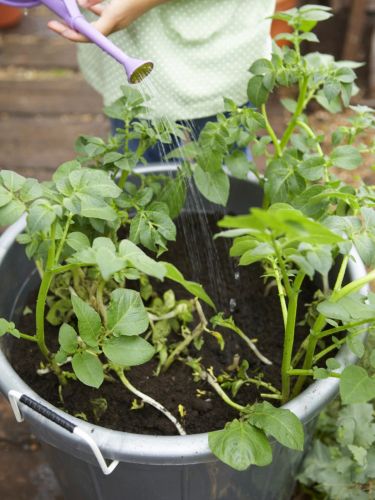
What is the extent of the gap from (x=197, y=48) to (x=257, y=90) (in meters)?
0.22

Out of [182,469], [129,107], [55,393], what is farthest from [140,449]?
[129,107]

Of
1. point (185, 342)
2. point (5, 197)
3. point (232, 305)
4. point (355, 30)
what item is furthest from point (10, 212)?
point (355, 30)

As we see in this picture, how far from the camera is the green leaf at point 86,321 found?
2.61ft

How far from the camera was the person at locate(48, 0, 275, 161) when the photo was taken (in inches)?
44.2

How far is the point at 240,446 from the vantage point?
0.78m

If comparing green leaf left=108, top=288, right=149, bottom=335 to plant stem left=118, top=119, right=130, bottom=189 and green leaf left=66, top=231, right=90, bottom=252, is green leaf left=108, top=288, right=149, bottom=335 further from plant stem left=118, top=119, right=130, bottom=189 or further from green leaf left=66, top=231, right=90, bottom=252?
plant stem left=118, top=119, right=130, bottom=189

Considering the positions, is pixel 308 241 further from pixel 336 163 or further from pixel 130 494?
pixel 130 494

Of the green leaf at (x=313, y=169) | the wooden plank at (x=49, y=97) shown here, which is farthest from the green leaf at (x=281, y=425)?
the wooden plank at (x=49, y=97)

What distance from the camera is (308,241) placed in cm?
64

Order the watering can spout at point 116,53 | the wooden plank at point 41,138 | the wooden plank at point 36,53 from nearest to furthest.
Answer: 1. the watering can spout at point 116,53
2. the wooden plank at point 41,138
3. the wooden plank at point 36,53

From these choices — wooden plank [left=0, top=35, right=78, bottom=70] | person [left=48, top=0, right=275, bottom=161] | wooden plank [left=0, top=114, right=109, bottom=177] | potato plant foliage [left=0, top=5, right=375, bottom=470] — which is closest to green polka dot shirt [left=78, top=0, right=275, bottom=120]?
person [left=48, top=0, right=275, bottom=161]

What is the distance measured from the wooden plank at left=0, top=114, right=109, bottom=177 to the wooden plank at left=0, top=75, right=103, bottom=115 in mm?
41

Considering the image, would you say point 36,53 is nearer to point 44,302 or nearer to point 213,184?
point 213,184

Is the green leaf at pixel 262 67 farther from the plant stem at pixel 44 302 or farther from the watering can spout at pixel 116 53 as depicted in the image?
the plant stem at pixel 44 302
